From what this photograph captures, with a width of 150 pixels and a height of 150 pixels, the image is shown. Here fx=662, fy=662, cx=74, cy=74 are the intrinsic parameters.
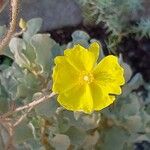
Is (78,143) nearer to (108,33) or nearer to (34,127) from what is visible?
(34,127)

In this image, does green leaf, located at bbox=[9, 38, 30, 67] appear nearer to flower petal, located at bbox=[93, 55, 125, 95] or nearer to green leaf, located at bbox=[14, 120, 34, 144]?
green leaf, located at bbox=[14, 120, 34, 144]

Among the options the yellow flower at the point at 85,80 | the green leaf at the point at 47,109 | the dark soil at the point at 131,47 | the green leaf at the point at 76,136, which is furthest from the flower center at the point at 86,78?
the dark soil at the point at 131,47

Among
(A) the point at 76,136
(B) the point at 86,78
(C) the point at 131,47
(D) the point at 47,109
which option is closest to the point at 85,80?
(B) the point at 86,78

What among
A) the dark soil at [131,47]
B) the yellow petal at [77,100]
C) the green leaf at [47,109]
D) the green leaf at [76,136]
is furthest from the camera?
the dark soil at [131,47]

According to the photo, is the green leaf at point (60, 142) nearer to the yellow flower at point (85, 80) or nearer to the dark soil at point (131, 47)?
the yellow flower at point (85, 80)

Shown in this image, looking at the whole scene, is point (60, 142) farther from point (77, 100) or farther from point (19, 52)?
point (77, 100)

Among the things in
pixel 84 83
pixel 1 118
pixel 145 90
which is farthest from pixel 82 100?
pixel 145 90

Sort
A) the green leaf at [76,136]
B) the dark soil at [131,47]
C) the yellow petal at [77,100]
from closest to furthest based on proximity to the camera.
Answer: the yellow petal at [77,100] → the green leaf at [76,136] → the dark soil at [131,47]
